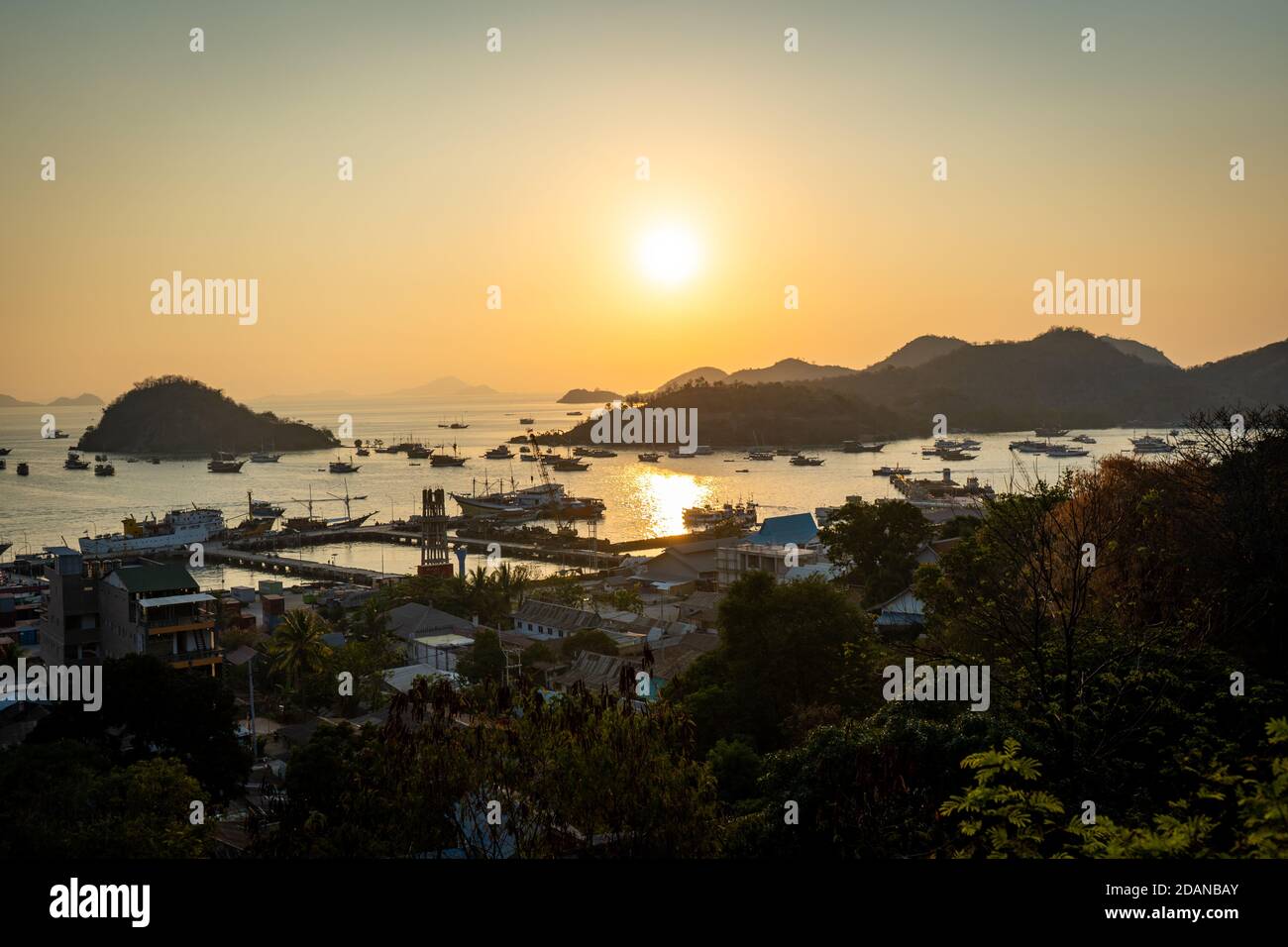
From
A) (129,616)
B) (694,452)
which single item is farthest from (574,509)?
(129,616)

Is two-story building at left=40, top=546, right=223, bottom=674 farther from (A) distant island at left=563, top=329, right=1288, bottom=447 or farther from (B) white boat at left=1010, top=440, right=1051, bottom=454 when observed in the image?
(A) distant island at left=563, top=329, right=1288, bottom=447

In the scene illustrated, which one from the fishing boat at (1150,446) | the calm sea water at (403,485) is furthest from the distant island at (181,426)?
the fishing boat at (1150,446)

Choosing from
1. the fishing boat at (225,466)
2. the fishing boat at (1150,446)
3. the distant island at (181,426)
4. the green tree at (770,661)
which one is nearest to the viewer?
the green tree at (770,661)

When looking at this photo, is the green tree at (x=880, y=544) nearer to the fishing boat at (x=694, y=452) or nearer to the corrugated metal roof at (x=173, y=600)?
the corrugated metal roof at (x=173, y=600)

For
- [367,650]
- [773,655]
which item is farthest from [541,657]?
[773,655]

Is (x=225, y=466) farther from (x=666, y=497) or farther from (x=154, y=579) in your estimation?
(x=154, y=579)
